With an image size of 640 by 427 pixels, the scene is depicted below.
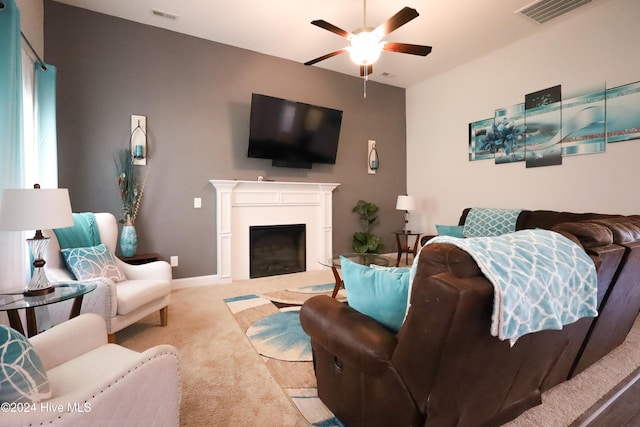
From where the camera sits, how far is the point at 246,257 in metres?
4.08

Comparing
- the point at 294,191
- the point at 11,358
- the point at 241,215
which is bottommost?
the point at 11,358

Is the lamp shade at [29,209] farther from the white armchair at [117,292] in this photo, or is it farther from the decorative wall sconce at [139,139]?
the decorative wall sconce at [139,139]

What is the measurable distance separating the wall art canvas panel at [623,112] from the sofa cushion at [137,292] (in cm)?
459

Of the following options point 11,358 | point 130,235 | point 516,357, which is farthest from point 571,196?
point 130,235

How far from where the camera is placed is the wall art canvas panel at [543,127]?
3.51 m

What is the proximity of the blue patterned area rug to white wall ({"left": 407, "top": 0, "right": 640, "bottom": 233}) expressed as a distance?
3.03 meters

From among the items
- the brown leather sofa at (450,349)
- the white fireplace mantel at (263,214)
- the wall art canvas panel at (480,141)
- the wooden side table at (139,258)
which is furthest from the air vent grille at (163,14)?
the wall art canvas panel at (480,141)

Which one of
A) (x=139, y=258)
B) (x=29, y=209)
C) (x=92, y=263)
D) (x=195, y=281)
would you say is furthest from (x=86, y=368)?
(x=195, y=281)

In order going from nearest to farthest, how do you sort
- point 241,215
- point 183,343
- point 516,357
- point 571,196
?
1. point 516,357
2. point 183,343
3. point 571,196
4. point 241,215

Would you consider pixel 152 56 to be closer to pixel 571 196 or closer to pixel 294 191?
pixel 294 191

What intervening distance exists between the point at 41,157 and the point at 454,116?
5.09 meters

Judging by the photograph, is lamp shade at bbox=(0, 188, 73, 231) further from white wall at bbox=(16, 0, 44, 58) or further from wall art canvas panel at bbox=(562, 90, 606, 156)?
wall art canvas panel at bbox=(562, 90, 606, 156)

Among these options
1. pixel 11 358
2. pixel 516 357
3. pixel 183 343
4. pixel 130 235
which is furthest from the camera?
pixel 130 235

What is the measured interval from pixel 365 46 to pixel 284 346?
262 cm
